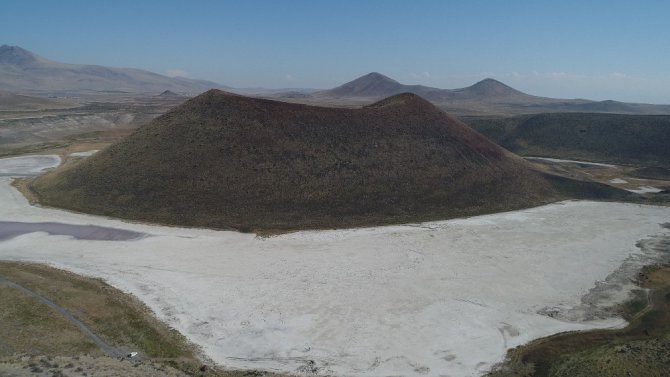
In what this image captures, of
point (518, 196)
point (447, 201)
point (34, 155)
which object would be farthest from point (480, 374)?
point (34, 155)

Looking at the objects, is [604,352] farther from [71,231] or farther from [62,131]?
[62,131]

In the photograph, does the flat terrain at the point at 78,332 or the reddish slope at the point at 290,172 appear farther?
the reddish slope at the point at 290,172

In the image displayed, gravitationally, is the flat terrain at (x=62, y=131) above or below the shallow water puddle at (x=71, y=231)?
above

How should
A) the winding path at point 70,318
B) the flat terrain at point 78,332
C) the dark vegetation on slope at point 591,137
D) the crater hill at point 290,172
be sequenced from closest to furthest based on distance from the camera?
the flat terrain at point 78,332 < the winding path at point 70,318 < the crater hill at point 290,172 < the dark vegetation on slope at point 591,137

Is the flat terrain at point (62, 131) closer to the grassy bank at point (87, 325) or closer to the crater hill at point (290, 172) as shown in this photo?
the crater hill at point (290, 172)

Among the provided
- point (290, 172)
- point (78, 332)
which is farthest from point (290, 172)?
point (78, 332)

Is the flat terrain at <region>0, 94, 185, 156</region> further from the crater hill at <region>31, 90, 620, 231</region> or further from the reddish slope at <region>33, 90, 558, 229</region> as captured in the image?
the crater hill at <region>31, 90, 620, 231</region>

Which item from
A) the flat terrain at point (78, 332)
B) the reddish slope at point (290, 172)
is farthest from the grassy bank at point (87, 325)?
the reddish slope at point (290, 172)
